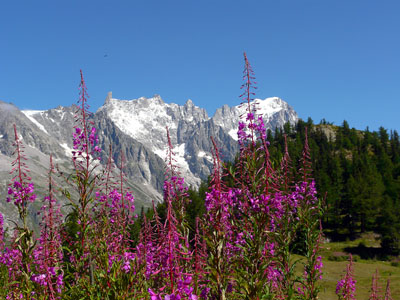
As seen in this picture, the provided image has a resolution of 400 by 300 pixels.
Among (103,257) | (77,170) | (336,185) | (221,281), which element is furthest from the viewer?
(336,185)

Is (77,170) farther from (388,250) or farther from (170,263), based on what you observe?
(388,250)

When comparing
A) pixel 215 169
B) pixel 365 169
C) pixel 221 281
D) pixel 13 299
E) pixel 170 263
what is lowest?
pixel 13 299

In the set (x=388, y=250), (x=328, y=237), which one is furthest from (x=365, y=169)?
(x=388, y=250)

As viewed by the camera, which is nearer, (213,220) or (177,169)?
(213,220)

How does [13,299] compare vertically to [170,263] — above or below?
below

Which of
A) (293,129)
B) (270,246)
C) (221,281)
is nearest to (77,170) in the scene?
(221,281)

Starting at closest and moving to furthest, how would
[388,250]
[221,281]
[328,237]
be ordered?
[221,281] < [388,250] < [328,237]

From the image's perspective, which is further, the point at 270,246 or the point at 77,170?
the point at 270,246

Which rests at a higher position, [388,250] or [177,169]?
[177,169]

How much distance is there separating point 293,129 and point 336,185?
268 feet

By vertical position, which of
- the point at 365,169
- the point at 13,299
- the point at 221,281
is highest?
the point at 365,169

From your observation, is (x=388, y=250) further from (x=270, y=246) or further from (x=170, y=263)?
(x=170, y=263)

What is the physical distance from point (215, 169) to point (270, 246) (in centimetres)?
398

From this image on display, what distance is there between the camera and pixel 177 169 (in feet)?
30.6
